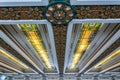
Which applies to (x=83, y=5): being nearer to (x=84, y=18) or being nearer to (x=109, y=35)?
(x=84, y=18)

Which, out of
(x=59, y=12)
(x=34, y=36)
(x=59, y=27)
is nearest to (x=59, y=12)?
(x=59, y=12)

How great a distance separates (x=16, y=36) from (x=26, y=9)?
248 centimetres

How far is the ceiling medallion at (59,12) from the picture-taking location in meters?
3.68

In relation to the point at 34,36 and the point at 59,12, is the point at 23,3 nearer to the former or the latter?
the point at 59,12

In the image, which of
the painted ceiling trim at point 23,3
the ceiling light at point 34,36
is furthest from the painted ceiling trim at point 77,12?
the ceiling light at point 34,36

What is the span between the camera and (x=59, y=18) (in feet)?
13.3

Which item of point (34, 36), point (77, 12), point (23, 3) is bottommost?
point (34, 36)

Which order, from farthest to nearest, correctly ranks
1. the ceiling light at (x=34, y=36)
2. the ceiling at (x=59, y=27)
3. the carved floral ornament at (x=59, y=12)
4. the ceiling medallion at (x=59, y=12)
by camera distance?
1. the ceiling light at (x=34, y=36)
2. the ceiling at (x=59, y=27)
3. the carved floral ornament at (x=59, y=12)
4. the ceiling medallion at (x=59, y=12)

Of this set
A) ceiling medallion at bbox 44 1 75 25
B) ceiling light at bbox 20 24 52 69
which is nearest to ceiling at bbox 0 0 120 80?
ceiling light at bbox 20 24 52 69

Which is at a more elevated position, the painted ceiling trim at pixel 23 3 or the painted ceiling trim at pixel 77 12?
the painted ceiling trim at pixel 23 3

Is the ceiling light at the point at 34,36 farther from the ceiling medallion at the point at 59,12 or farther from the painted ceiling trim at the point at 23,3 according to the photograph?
the painted ceiling trim at the point at 23,3

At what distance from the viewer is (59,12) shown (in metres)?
3.88

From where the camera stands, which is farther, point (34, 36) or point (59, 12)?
point (34, 36)

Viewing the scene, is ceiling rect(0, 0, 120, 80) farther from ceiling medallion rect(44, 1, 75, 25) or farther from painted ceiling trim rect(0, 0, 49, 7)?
ceiling medallion rect(44, 1, 75, 25)
